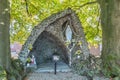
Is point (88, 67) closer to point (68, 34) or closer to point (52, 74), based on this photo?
point (52, 74)

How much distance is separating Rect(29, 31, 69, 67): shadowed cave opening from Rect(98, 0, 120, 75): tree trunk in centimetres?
96

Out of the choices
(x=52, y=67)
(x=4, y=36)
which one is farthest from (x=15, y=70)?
(x=52, y=67)

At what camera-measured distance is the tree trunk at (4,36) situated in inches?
184

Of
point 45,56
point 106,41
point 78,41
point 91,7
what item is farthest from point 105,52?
point 91,7

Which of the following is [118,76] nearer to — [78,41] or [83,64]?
[83,64]

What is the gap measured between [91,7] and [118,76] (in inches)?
208

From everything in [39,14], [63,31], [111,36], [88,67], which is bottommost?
[88,67]

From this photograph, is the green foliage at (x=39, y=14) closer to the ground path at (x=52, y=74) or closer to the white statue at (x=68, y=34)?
the white statue at (x=68, y=34)

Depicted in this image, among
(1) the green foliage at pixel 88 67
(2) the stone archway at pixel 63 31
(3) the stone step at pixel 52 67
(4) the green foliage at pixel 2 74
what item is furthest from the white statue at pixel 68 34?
(4) the green foliage at pixel 2 74

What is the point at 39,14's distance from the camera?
30.5 feet

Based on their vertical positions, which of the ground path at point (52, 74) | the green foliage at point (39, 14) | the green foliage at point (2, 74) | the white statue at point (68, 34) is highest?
the green foliage at point (39, 14)

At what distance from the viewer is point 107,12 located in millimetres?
5438

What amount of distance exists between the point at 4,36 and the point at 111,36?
6.68 feet

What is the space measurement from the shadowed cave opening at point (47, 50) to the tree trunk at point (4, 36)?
1.13 metres
